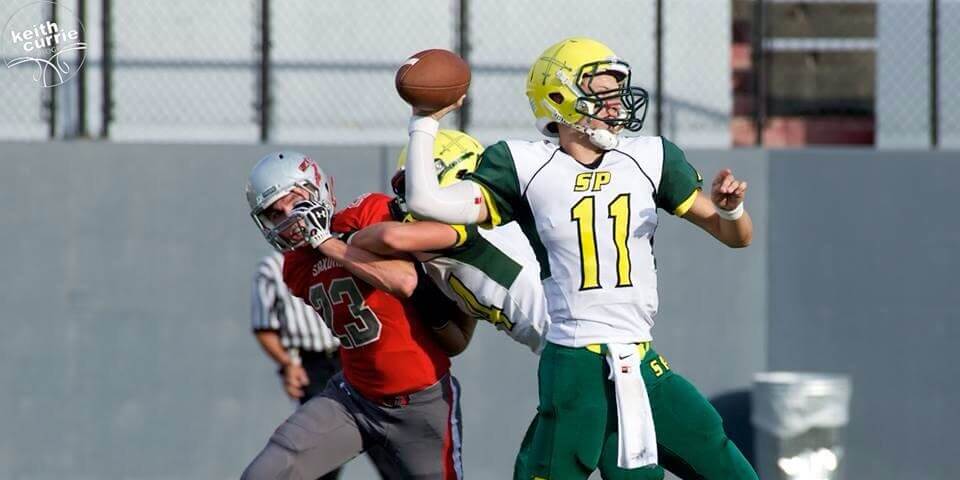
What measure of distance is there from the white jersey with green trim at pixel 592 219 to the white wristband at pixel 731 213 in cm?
11

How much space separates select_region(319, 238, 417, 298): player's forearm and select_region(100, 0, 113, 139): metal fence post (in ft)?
14.4

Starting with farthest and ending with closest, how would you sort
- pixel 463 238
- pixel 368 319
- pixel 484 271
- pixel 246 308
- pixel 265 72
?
1. pixel 265 72
2. pixel 246 308
3. pixel 368 319
4. pixel 484 271
5. pixel 463 238

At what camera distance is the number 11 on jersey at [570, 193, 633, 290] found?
173 inches

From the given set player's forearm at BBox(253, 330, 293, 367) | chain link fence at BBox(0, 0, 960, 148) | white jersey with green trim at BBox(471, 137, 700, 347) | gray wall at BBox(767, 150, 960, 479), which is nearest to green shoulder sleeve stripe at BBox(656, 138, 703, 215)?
white jersey with green trim at BBox(471, 137, 700, 347)

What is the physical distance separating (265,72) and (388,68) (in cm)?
80

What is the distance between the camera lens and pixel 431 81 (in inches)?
173

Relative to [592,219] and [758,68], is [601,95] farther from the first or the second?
[758,68]

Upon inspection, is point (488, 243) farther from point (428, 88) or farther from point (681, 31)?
point (681, 31)

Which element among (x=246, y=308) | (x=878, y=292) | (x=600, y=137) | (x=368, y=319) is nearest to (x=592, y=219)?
(x=600, y=137)

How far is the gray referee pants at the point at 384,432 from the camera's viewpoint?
5191 millimetres

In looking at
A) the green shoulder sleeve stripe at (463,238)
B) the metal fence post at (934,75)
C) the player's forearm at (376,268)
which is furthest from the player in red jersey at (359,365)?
the metal fence post at (934,75)

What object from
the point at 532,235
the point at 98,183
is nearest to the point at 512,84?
the point at 98,183

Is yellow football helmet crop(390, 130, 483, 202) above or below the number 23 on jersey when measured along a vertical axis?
above

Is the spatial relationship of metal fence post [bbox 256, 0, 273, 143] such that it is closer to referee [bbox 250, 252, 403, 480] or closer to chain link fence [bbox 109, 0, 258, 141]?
chain link fence [bbox 109, 0, 258, 141]
